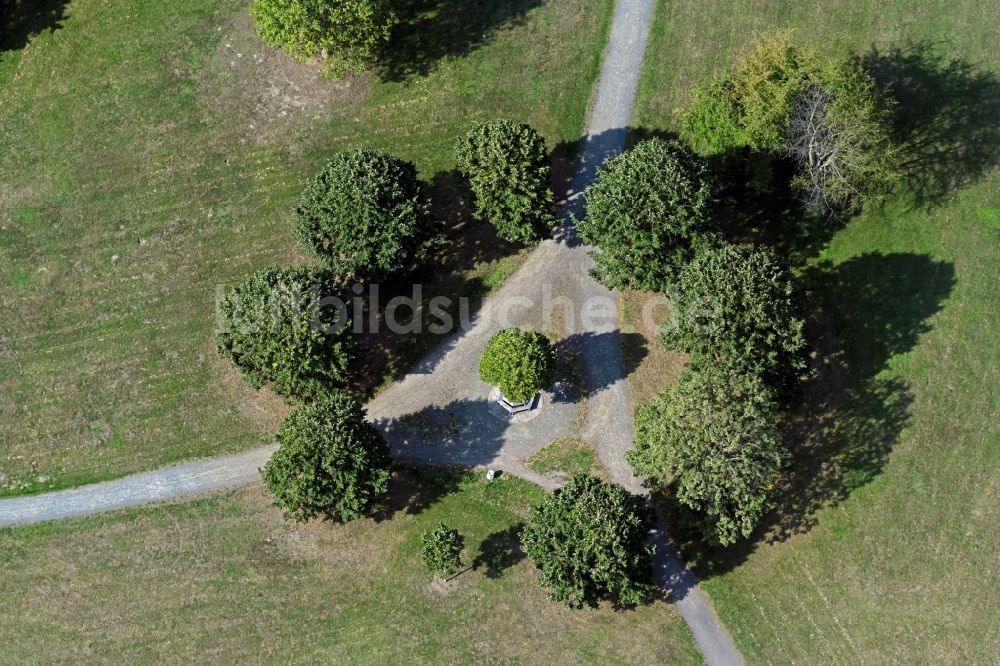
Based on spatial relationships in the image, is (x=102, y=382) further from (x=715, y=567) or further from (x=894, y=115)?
(x=894, y=115)

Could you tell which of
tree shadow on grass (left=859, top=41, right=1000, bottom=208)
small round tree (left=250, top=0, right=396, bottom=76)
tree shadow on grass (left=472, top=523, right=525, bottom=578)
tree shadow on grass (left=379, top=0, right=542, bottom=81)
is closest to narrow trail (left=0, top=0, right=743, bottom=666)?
tree shadow on grass (left=472, top=523, right=525, bottom=578)

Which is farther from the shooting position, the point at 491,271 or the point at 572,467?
the point at 491,271

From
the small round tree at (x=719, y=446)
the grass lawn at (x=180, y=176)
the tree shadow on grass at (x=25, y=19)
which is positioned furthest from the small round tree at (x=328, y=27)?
the small round tree at (x=719, y=446)

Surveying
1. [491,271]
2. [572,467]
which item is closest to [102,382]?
[491,271]

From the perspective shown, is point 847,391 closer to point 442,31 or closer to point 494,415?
point 494,415

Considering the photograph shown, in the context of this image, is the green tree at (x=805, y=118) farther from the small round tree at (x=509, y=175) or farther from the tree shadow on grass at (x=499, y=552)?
the tree shadow on grass at (x=499, y=552)

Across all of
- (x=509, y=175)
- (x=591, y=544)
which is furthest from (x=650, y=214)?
(x=591, y=544)
